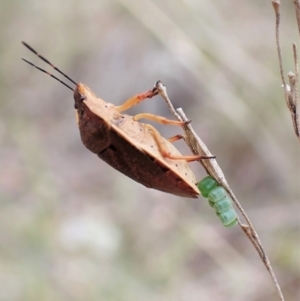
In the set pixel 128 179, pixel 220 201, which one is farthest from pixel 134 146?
pixel 128 179

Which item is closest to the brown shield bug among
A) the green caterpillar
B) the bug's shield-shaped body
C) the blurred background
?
the bug's shield-shaped body

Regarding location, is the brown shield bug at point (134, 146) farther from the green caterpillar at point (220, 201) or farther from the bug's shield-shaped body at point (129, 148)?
the green caterpillar at point (220, 201)

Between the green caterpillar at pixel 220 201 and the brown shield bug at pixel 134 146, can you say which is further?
the brown shield bug at pixel 134 146

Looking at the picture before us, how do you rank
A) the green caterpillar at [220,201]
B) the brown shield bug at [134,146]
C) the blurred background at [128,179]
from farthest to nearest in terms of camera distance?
1. the blurred background at [128,179]
2. the brown shield bug at [134,146]
3. the green caterpillar at [220,201]

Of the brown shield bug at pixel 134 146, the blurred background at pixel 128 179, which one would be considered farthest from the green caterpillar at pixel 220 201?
the blurred background at pixel 128 179

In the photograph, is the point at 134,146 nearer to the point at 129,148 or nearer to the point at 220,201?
the point at 129,148

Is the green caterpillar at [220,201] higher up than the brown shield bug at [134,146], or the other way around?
the brown shield bug at [134,146]

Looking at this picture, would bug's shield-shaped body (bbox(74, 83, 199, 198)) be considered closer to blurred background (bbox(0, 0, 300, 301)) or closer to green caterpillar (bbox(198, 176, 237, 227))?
green caterpillar (bbox(198, 176, 237, 227))
